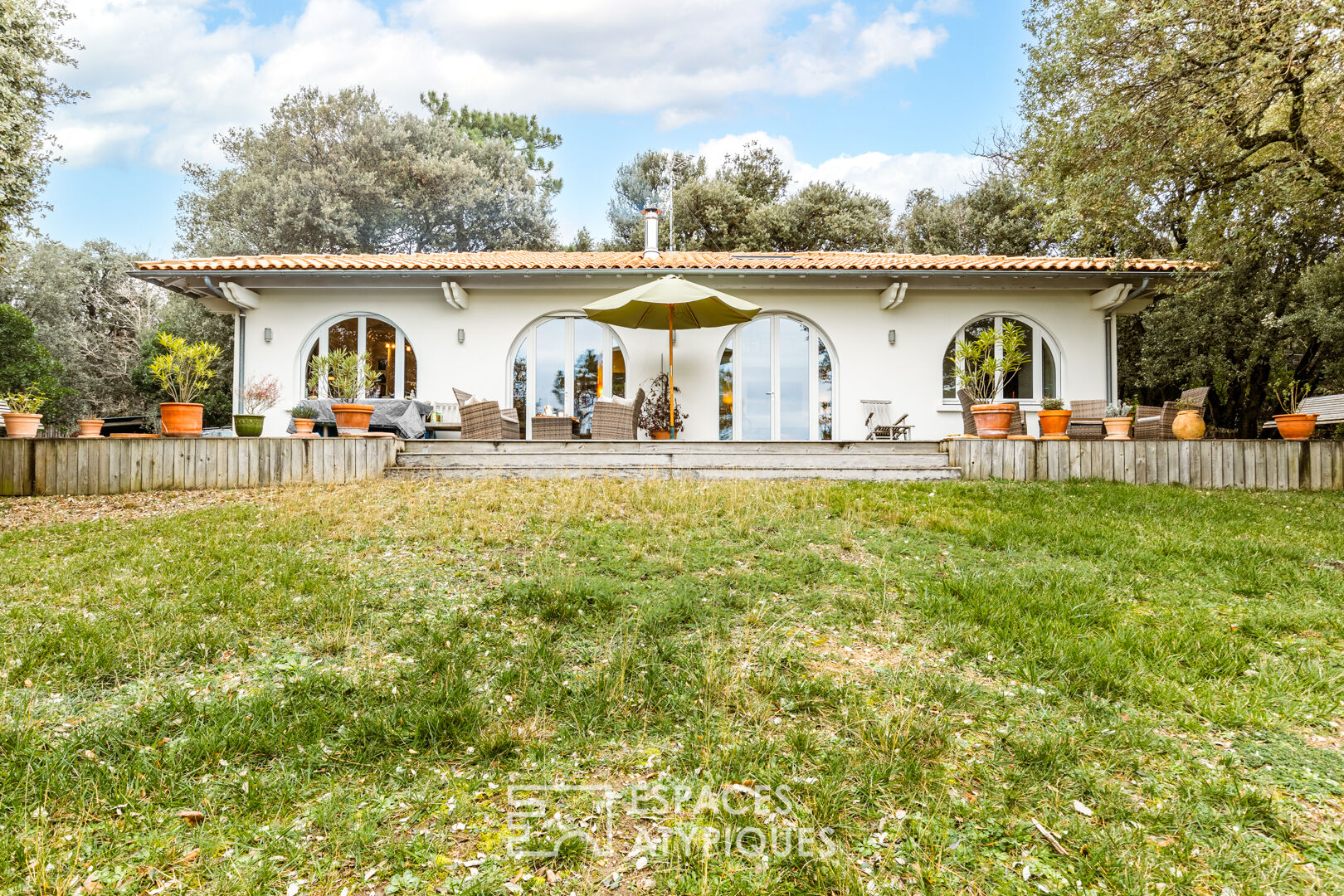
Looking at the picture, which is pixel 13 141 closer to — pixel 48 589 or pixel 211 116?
pixel 48 589

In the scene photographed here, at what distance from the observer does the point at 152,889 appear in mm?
1582

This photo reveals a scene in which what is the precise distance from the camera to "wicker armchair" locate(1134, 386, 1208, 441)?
8.14 metres

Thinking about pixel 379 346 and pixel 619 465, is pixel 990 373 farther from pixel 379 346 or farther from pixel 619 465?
pixel 379 346

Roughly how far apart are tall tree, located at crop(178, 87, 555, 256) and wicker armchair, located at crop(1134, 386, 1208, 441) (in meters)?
17.9

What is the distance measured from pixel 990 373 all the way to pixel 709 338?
407cm

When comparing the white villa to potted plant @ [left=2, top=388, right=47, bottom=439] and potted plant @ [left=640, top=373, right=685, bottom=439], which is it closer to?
potted plant @ [left=640, top=373, right=685, bottom=439]

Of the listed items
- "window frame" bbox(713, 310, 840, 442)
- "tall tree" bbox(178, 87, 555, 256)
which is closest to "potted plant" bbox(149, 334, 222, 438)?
"window frame" bbox(713, 310, 840, 442)

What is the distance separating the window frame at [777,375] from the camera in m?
10.8

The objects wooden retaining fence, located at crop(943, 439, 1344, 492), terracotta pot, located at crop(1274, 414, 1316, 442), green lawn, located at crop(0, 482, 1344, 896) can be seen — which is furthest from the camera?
terracotta pot, located at crop(1274, 414, 1316, 442)

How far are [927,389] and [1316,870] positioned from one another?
31.1ft

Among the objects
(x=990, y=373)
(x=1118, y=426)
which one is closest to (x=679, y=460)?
(x=990, y=373)

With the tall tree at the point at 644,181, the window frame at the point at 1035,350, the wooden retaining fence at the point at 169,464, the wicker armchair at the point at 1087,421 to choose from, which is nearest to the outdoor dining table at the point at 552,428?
the wooden retaining fence at the point at 169,464

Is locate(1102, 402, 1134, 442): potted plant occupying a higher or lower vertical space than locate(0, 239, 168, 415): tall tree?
lower

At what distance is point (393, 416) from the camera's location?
28.6ft
